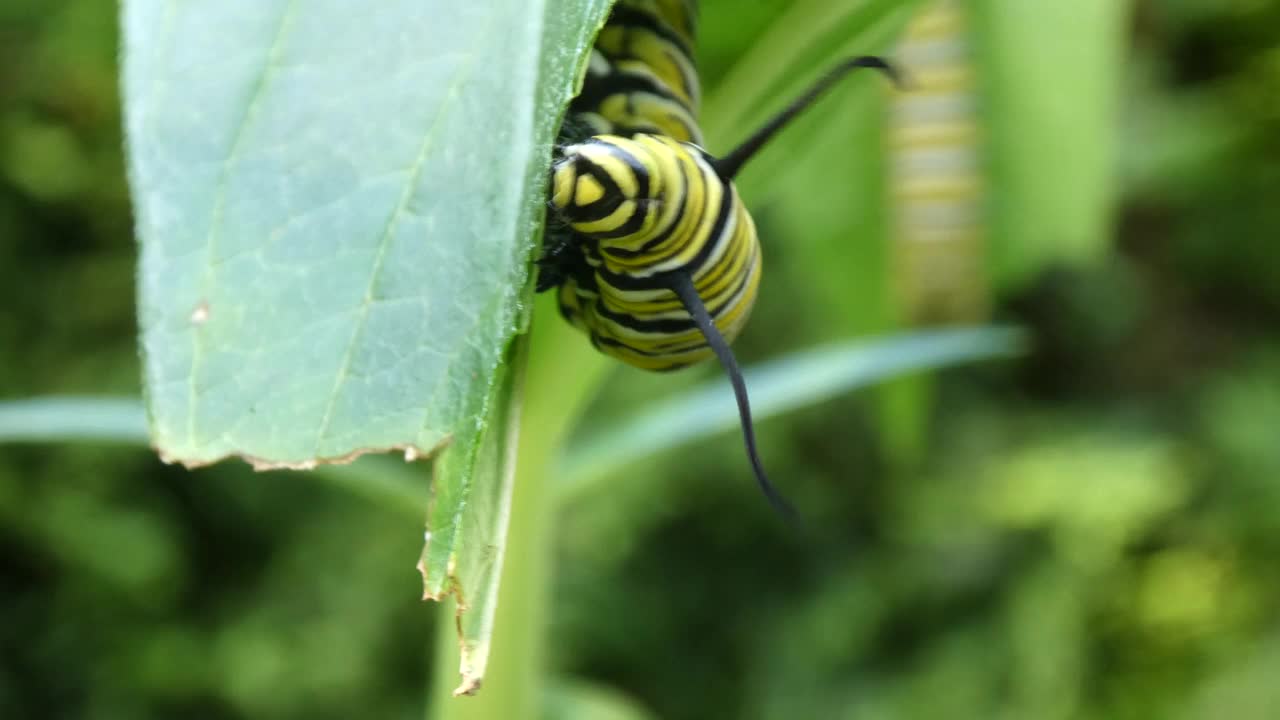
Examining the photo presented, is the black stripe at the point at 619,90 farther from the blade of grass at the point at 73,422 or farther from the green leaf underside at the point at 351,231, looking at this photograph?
the blade of grass at the point at 73,422

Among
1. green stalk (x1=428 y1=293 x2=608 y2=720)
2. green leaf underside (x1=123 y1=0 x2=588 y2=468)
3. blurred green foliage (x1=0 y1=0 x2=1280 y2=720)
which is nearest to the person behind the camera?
green leaf underside (x1=123 y1=0 x2=588 y2=468)

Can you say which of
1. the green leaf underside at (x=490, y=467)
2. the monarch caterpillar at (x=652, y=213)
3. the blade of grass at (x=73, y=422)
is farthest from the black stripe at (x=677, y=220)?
the blade of grass at (x=73, y=422)

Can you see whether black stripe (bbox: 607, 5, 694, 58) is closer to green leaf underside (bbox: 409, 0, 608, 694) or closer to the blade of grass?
green leaf underside (bbox: 409, 0, 608, 694)

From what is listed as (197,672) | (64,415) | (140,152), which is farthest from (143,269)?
(197,672)

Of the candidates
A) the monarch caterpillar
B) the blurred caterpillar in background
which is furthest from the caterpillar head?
the blurred caterpillar in background

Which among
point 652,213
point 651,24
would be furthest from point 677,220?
point 651,24

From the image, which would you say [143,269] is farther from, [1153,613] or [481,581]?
[1153,613]
